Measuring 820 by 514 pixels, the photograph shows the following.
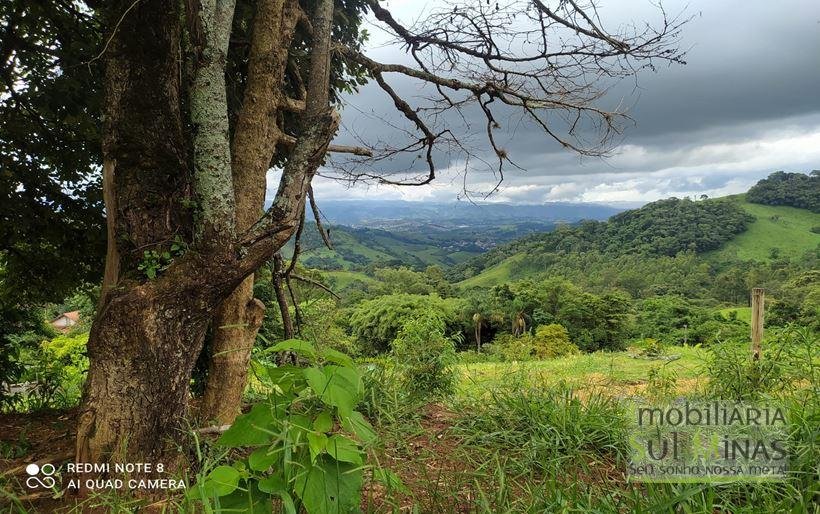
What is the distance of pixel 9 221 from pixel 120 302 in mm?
2492

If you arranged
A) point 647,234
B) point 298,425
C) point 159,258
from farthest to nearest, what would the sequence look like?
point 647,234, point 159,258, point 298,425

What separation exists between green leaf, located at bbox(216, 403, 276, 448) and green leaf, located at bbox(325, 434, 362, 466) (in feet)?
0.73

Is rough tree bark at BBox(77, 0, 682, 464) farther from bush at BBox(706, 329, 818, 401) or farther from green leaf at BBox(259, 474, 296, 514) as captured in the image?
bush at BBox(706, 329, 818, 401)

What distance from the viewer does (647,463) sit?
2.54 m

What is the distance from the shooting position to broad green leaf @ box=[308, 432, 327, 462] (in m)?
1.56

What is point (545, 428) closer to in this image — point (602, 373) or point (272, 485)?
point (272, 485)

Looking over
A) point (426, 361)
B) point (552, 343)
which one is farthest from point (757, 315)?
point (552, 343)

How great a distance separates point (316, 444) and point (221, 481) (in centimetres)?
33

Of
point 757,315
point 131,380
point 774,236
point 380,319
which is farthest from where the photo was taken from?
point 774,236

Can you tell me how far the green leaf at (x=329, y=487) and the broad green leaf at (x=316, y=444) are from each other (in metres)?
0.07

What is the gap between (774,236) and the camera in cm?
9912

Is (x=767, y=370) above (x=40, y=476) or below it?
above

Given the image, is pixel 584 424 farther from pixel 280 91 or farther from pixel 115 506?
pixel 280 91

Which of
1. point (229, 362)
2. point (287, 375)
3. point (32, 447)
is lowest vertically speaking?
point (32, 447)
